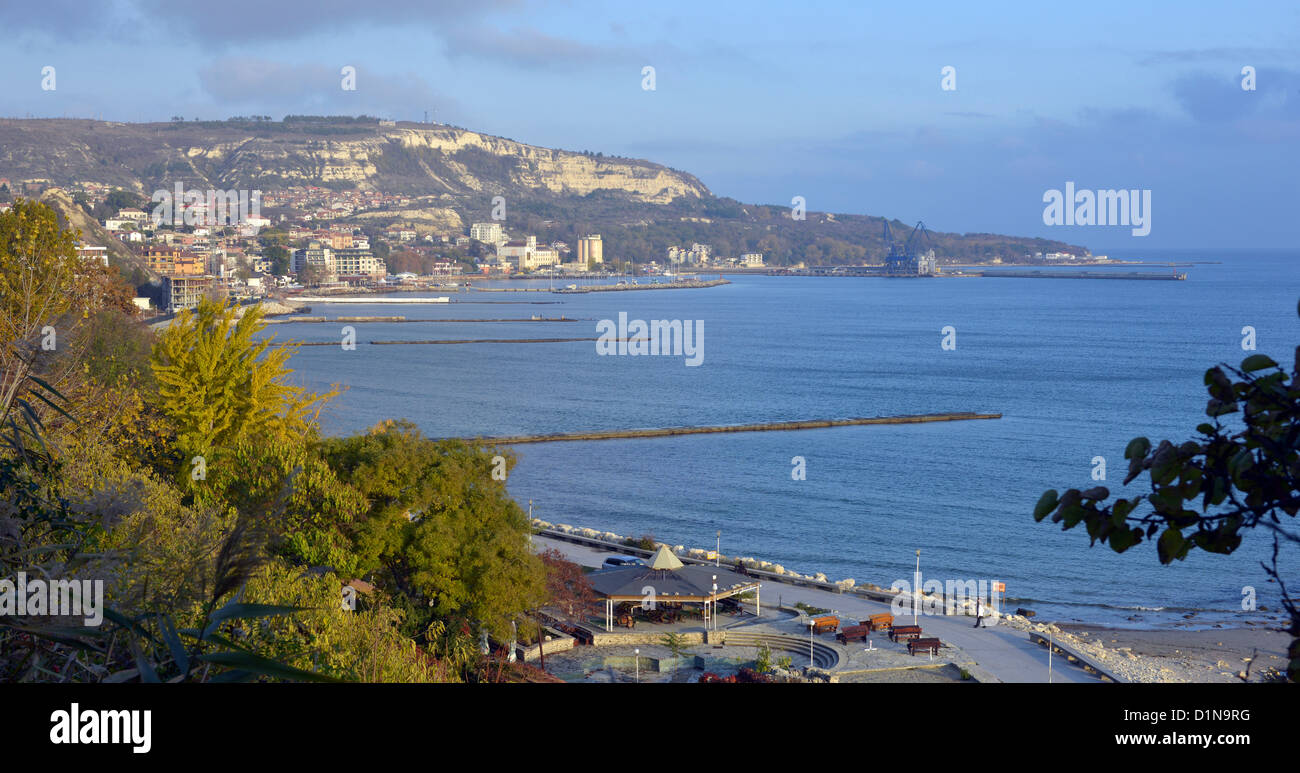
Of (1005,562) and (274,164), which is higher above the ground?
(274,164)

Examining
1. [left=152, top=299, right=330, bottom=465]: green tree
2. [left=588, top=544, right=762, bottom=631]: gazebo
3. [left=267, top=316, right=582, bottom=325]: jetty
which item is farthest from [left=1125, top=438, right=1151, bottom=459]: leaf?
[left=267, top=316, right=582, bottom=325]: jetty

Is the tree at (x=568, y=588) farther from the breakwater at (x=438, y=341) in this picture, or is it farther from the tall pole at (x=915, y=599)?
the breakwater at (x=438, y=341)

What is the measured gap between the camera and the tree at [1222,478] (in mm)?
1104

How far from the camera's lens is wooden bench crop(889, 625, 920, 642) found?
978 centimetres

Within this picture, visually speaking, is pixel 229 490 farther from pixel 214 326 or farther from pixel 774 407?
pixel 774 407

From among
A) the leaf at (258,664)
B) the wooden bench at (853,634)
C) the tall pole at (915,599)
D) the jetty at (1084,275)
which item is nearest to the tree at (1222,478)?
the leaf at (258,664)

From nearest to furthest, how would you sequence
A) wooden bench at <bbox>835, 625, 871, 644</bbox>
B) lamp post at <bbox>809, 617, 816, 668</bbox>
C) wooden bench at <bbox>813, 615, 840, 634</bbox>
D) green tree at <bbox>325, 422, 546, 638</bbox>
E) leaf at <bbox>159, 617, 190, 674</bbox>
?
leaf at <bbox>159, 617, 190, 674</bbox>
green tree at <bbox>325, 422, 546, 638</bbox>
lamp post at <bbox>809, 617, 816, 668</bbox>
wooden bench at <bbox>835, 625, 871, 644</bbox>
wooden bench at <bbox>813, 615, 840, 634</bbox>

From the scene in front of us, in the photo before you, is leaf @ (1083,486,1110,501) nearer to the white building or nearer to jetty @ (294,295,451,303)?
jetty @ (294,295,451,303)

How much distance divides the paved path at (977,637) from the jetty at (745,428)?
421 inches

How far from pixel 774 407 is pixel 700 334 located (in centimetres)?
2082

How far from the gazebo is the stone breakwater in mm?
1509
